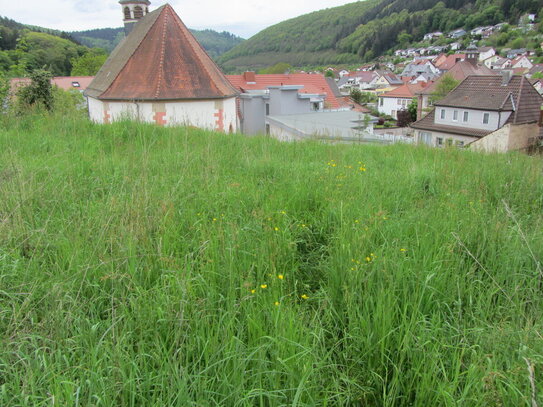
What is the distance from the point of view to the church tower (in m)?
25.5

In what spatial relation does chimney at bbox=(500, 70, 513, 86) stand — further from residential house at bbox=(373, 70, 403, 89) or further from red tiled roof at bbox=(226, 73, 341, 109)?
residential house at bbox=(373, 70, 403, 89)

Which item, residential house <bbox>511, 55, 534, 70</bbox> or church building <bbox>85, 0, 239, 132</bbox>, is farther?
residential house <bbox>511, 55, 534, 70</bbox>

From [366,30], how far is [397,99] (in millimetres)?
127598

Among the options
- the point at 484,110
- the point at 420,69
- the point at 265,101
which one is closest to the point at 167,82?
the point at 265,101

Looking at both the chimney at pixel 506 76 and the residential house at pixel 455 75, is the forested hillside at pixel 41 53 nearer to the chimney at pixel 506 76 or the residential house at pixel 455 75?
the chimney at pixel 506 76

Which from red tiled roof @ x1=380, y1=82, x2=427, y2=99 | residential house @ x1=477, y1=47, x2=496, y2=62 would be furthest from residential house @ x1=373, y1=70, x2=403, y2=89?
residential house @ x1=477, y1=47, x2=496, y2=62

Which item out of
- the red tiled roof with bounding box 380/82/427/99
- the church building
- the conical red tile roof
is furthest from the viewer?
the red tiled roof with bounding box 380/82/427/99

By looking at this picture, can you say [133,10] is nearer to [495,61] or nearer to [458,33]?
[495,61]

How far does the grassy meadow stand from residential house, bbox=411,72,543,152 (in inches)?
981

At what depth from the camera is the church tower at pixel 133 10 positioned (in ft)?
83.5

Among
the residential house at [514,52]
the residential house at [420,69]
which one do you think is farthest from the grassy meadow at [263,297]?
the residential house at [514,52]

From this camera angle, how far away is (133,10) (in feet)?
83.9

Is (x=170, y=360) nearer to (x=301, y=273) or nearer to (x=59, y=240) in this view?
(x=301, y=273)

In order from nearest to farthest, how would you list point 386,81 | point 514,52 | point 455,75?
1. point 455,75
2. point 386,81
3. point 514,52
